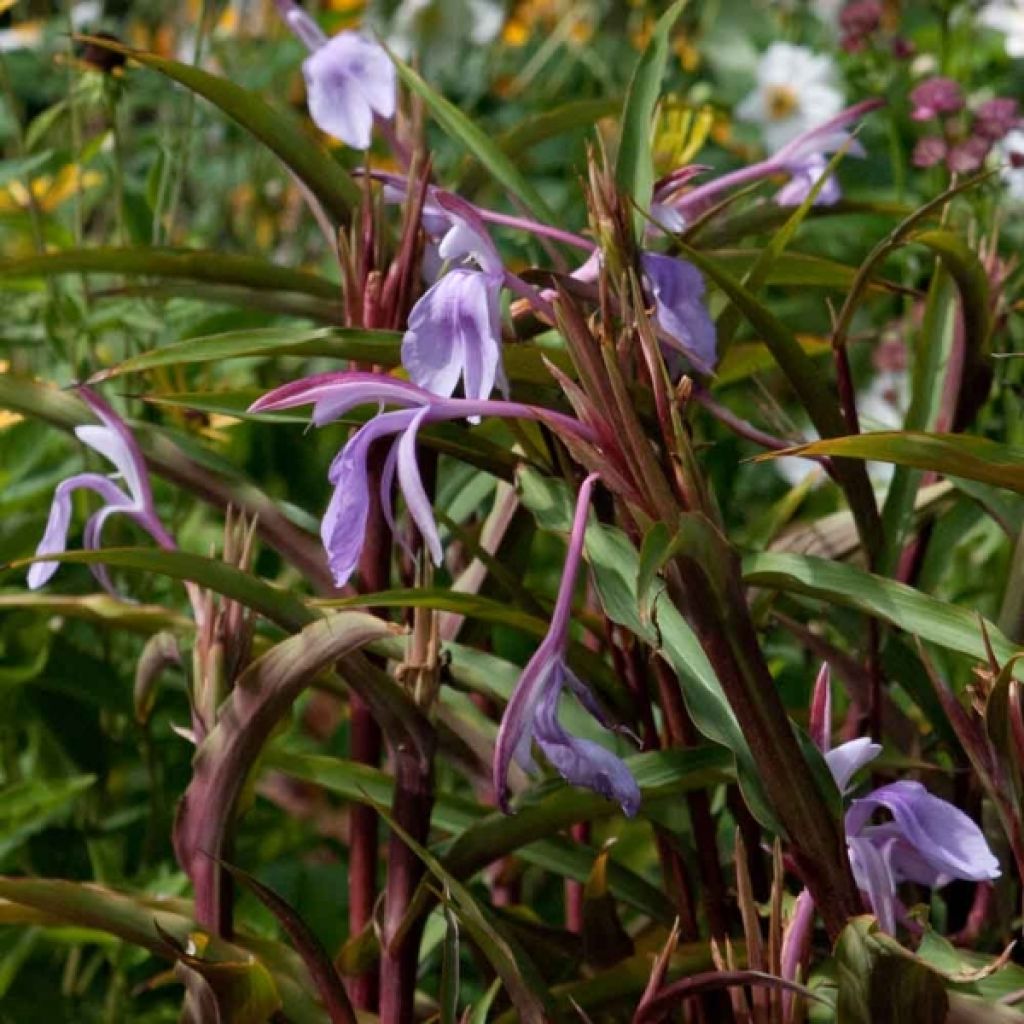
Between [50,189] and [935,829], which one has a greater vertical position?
[50,189]

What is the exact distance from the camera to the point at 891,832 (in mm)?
764

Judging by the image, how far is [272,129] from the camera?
914 mm

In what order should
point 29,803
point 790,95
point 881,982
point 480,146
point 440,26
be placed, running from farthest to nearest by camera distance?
point 440,26
point 790,95
point 29,803
point 480,146
point 881,982

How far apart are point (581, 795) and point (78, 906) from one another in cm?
23

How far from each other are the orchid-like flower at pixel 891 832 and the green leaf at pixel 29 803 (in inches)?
19.9

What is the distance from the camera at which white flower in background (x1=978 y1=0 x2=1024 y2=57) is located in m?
1.97

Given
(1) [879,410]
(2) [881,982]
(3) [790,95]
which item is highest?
(3) [790,95]

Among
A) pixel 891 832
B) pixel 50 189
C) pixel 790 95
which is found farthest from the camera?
pixel 790 95

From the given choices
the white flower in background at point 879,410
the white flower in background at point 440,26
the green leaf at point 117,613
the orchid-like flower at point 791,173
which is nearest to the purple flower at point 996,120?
the orchid-like flower at point 791,173

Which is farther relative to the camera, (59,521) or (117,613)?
(117,613)

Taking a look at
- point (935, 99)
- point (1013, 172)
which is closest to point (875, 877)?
point (935, 99)

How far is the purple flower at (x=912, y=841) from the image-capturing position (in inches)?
28.6

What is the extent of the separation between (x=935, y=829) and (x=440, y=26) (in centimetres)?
207

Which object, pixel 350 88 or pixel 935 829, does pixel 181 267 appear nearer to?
pixel 350 88
